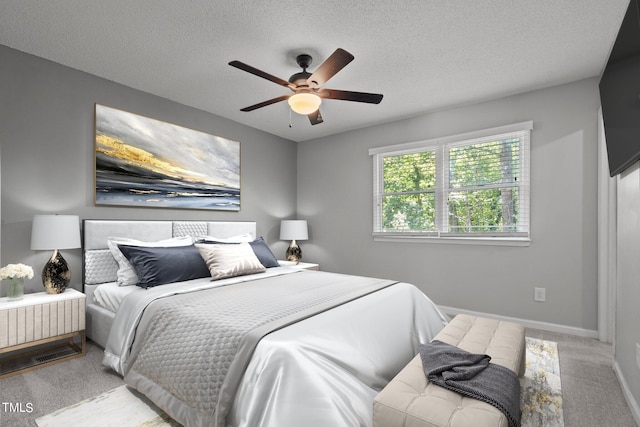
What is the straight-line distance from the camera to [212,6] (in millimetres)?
2105

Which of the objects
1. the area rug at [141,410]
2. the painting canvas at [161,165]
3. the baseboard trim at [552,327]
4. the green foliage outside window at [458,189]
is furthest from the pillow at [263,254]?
the baseboard trim at [552,327]

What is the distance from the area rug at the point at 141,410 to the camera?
1.78 metres

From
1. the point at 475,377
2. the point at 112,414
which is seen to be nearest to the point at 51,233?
the point at 112,414

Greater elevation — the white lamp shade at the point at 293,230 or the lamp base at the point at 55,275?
the white lamp shade at the point at 293,230

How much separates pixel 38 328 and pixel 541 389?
11.9 feet

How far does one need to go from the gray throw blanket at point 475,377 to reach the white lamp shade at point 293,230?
3.16 meters

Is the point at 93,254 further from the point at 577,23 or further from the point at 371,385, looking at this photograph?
the point at 577,23

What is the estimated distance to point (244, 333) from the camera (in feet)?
5.27

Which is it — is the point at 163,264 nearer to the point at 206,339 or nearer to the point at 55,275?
the point at 55,275

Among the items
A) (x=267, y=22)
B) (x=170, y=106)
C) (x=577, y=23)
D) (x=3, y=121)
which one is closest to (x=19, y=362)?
(x=3, y=121)

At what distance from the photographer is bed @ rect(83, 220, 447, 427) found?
1.42 m

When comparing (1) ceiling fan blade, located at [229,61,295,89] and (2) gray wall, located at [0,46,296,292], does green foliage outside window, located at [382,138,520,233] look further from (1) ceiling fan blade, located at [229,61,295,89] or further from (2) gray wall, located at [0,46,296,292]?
(2) gray wall, located at [0,46,296,292]

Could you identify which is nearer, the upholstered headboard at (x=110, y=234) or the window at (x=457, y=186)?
the upholstered headboard at (x=110, y=234)

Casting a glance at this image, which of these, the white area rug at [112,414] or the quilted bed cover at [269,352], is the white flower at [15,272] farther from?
the white area rug at [112,414]
